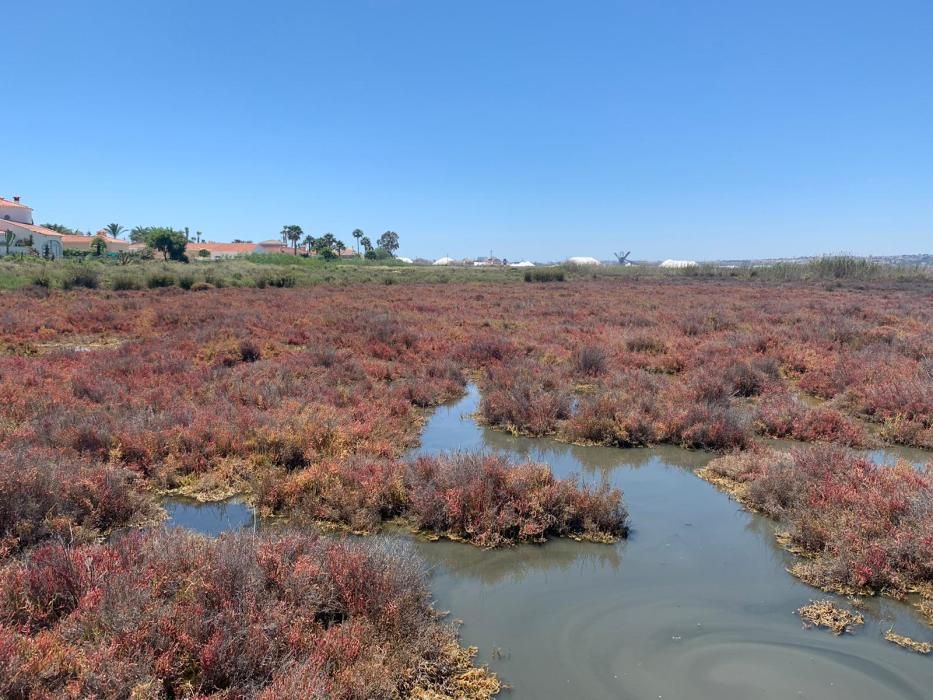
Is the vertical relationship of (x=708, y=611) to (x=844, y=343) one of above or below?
below

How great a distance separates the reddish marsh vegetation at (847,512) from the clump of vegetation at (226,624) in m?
3.78

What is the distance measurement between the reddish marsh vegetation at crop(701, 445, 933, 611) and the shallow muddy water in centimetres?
23

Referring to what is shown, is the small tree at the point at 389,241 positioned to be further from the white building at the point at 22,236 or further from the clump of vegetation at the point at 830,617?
the clump of vegetation at the point at 830,617

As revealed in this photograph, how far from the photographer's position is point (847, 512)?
645 cm

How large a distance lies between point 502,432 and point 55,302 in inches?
952

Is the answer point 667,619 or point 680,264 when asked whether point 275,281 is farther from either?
point 680,264

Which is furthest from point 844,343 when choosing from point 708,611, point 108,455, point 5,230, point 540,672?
point 5,230

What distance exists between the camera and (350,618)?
463cm

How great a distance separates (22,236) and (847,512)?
9350cm

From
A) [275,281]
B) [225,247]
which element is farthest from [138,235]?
[275,281]

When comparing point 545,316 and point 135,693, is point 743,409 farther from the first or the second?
point 545,316

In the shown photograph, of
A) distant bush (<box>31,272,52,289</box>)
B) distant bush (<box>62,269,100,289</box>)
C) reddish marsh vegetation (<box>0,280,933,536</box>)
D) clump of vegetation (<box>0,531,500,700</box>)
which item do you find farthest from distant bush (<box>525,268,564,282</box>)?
clump of vegetation (<box>0,531,500,700</box>)

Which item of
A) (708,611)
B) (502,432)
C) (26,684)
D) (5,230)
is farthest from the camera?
(5,230)

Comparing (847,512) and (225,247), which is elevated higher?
(225,247)
